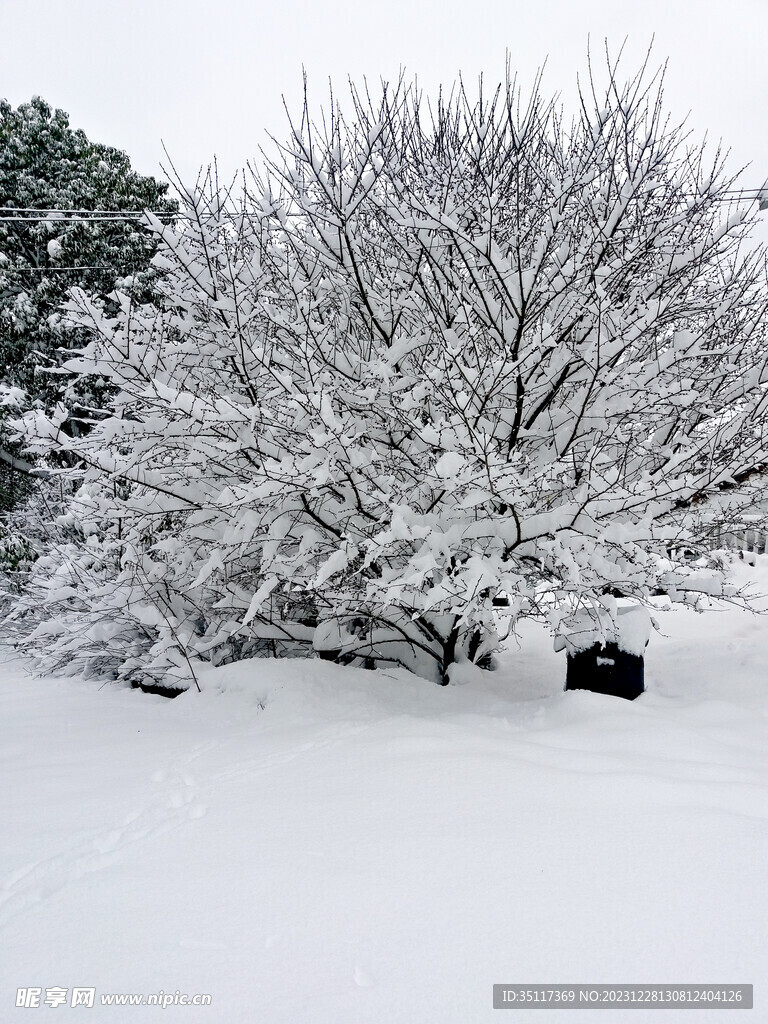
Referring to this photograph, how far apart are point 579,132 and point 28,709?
19.1ft

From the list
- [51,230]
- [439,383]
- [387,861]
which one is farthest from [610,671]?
[51,230]

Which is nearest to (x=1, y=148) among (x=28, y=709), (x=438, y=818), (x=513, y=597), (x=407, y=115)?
(x=407, y=115)

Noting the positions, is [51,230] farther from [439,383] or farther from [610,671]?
[610,671]

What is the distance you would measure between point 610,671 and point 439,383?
7.22 ft

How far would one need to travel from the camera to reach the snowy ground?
1.49 metres

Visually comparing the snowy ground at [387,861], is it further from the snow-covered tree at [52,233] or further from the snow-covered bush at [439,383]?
the snow-covered tree at [52,233]

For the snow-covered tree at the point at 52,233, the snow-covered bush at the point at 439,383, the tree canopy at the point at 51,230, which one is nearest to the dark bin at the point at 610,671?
the snow-covered bush at the point at 439,383

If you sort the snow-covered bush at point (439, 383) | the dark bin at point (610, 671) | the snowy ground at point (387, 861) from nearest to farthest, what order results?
the snowy ground at point (387, 861) < the snow-covered bush at point (439, 383) < the dark bin at point (610, 671)

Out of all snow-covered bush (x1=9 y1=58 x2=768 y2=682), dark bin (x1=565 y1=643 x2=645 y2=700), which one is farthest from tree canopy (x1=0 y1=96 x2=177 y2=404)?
dark bin (x1=565 y1=643 x2=645 y2=700)

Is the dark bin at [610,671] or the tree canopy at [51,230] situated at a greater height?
the tree canopy at [51,230]

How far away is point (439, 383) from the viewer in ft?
11.5

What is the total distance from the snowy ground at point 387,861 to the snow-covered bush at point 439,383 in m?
0.80

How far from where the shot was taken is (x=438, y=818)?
7.34 feet

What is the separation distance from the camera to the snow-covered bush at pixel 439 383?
3467mm
